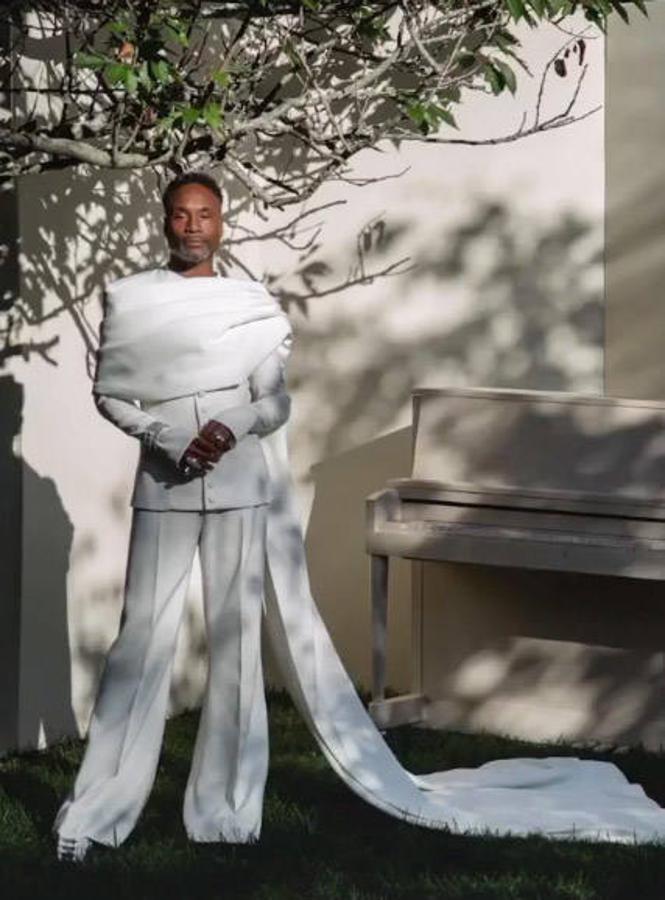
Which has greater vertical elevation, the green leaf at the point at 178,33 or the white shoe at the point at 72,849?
the green leaf at the point at 178,33

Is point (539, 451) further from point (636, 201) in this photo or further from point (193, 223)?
point (193, 223)

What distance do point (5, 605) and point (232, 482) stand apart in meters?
1.53

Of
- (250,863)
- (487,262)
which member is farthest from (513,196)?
(250,863)

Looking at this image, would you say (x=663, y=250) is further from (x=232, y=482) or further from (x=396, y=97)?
(x=232, y=482)

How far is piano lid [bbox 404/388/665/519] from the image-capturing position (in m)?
7.84

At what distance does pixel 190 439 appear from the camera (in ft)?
21.1

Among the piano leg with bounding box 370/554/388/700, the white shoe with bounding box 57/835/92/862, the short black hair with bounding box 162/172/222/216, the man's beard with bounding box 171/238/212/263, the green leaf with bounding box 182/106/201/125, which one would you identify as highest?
the green leaf with bounding box 182/106/201/125

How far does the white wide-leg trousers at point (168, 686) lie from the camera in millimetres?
6441

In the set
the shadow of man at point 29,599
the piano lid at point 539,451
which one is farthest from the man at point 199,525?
the piano lid at point 539,451

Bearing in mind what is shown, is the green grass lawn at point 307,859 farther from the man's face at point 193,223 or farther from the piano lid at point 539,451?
the man's face at point 193,223

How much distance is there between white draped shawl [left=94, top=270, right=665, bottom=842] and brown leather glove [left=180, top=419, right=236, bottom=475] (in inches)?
6.6

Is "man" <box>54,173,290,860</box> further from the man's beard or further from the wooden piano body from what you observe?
the wooden piano body

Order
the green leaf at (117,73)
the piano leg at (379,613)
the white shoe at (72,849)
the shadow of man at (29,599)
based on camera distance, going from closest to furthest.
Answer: the green leaf at (117,73) < the white shoe at (72,849) < the shadow of man at (29,599) < the piano leg at (379,613)

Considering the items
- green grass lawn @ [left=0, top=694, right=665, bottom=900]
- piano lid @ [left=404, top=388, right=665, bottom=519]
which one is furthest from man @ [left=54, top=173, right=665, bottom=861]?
piano lid @ [left=404, top=388, right=665, bottom=519]
